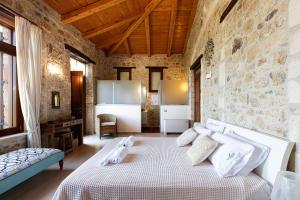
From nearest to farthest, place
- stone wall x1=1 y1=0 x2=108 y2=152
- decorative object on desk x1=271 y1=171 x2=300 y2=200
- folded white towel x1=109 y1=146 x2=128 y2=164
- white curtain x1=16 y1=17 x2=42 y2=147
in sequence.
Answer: decorative object on desk x1=271 y1=171 x2=300 y2=200 → folded white towel x1=109 y1=146 x2=128 y2=164 → white curtain x1=16 y1=17 x2=42 y2=147 → stone wall x1=1 y1=0 x2=108 y2=152

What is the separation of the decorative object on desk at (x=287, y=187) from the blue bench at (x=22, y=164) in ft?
8.65

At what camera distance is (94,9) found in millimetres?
4727

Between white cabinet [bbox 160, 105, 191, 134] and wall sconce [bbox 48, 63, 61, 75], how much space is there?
375 cm

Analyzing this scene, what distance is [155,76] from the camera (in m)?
8.94

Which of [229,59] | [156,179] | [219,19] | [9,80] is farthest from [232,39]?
[9,80]

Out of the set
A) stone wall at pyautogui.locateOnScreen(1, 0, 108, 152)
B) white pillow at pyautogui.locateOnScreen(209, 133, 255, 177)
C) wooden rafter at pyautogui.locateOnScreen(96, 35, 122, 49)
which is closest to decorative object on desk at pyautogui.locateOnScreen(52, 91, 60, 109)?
stone wall at pyautogui.locateOnScreen(1, 0, 108, 152)

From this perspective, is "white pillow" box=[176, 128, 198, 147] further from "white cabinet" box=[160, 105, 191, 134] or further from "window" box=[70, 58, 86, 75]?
"window" box=[70, 58, 86, 75]

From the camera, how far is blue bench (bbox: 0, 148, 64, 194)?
2237 millimetres

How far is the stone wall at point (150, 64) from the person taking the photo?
888cm

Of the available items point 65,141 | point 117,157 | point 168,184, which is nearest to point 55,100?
point 65,141

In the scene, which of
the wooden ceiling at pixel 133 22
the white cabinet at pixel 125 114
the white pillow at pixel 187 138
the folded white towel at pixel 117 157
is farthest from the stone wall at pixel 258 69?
the white cabinet at pixel 125 114

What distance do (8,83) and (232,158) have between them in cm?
378

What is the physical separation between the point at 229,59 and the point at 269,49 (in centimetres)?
107

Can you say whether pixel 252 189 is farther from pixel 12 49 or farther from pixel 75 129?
pixel 75 129
